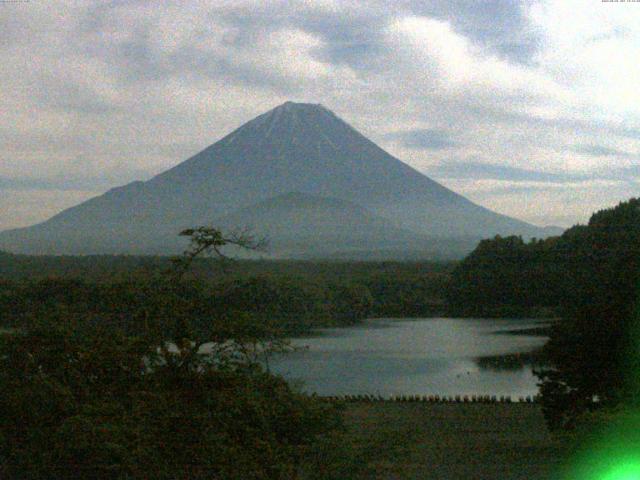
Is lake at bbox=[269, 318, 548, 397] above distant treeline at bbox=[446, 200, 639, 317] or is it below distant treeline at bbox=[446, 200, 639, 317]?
below

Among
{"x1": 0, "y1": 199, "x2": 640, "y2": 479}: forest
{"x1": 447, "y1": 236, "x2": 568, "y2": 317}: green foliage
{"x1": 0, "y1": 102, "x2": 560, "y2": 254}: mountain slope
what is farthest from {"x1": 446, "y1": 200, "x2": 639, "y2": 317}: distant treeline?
{"x1": 0, "y1": 102, "x2": 560, "y2": 254}: mountain slope

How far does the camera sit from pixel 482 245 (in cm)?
4419

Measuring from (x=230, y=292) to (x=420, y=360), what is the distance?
69.1ft

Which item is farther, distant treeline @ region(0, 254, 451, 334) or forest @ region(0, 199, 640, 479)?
distant treeline @ region(0, 254, 451, 334)

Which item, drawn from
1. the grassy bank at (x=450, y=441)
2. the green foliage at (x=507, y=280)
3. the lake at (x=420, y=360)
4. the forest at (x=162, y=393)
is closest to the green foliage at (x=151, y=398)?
the forest at (x=162, y=393)

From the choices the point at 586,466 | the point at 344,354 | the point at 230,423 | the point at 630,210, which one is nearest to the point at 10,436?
the point at 230,423

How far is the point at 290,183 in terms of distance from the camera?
160m

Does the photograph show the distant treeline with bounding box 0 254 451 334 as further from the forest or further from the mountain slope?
the mountain slope

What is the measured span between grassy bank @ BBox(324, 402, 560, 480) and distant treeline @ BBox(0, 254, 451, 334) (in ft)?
4.53

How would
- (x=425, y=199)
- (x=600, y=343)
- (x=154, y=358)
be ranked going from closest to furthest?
(x=154, y=358)
(x=600, y=343)
(x=425, y=199)

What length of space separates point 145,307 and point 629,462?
3176mm

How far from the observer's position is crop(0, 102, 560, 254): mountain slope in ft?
494

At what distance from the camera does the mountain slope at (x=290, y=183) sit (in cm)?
15062

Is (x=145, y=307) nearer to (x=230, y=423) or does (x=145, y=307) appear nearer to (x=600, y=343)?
(x=230, y=423)
